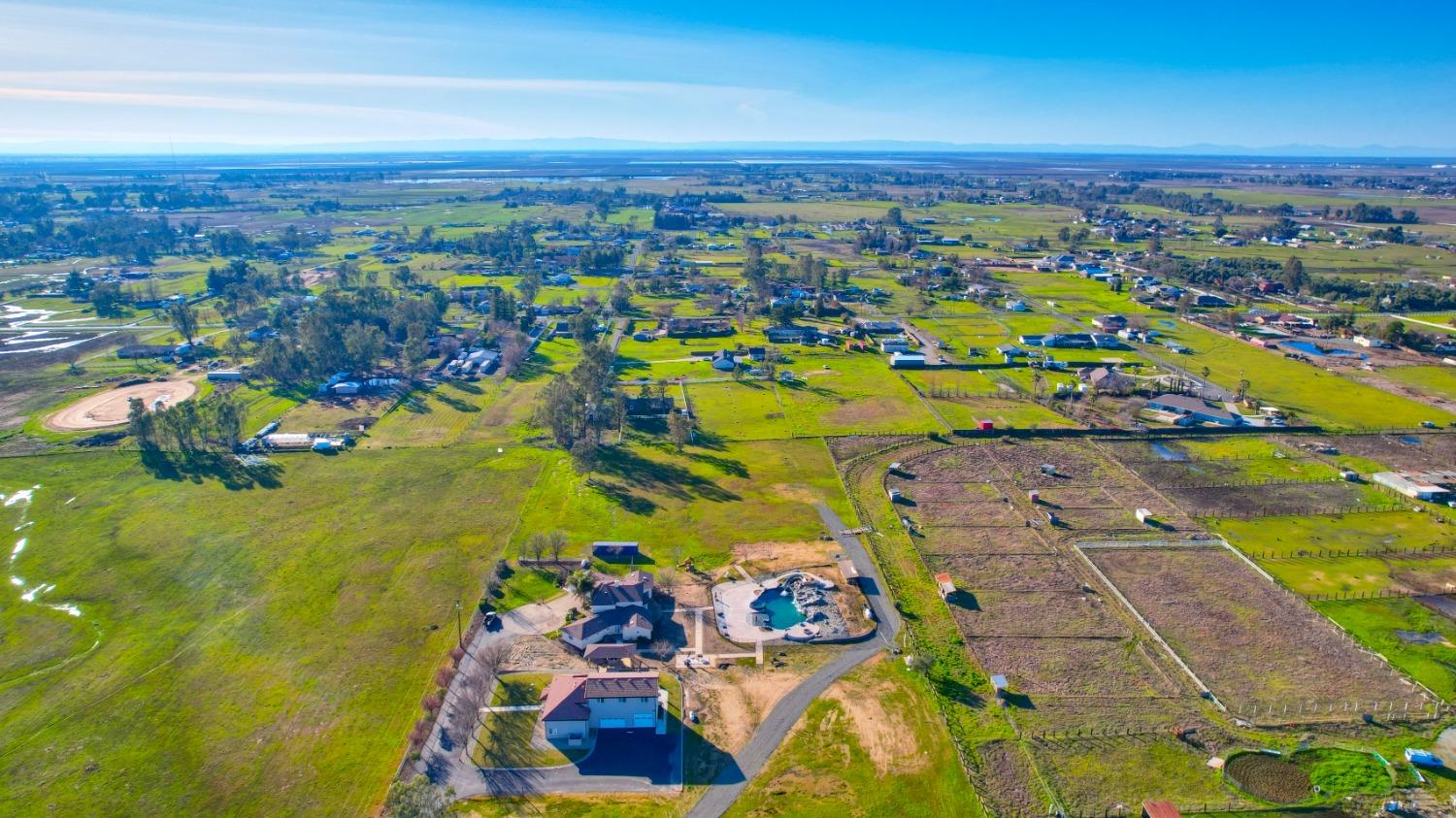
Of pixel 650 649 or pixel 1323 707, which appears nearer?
pixel 1323 707

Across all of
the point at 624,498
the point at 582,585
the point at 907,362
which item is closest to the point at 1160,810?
the point at 582,585

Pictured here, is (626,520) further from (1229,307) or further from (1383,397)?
A: (1229,307)

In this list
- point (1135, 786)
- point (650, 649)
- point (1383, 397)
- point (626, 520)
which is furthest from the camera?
point (1383, 397)

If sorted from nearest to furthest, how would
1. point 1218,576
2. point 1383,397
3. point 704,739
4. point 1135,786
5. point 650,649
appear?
point 1135,786 → point 704,739 → point 650,649 → point 1218,576 → point 1383,397

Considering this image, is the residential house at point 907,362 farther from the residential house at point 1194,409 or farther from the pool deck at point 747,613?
the pool deck at point 747,613

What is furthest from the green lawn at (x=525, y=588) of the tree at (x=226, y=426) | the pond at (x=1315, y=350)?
the pond at (x=1315, y=350)

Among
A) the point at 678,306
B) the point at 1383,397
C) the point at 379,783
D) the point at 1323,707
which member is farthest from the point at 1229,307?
the point at 379,783

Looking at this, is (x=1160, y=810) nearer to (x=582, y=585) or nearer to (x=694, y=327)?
(x=582, y=585)

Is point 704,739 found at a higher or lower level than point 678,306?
lower
